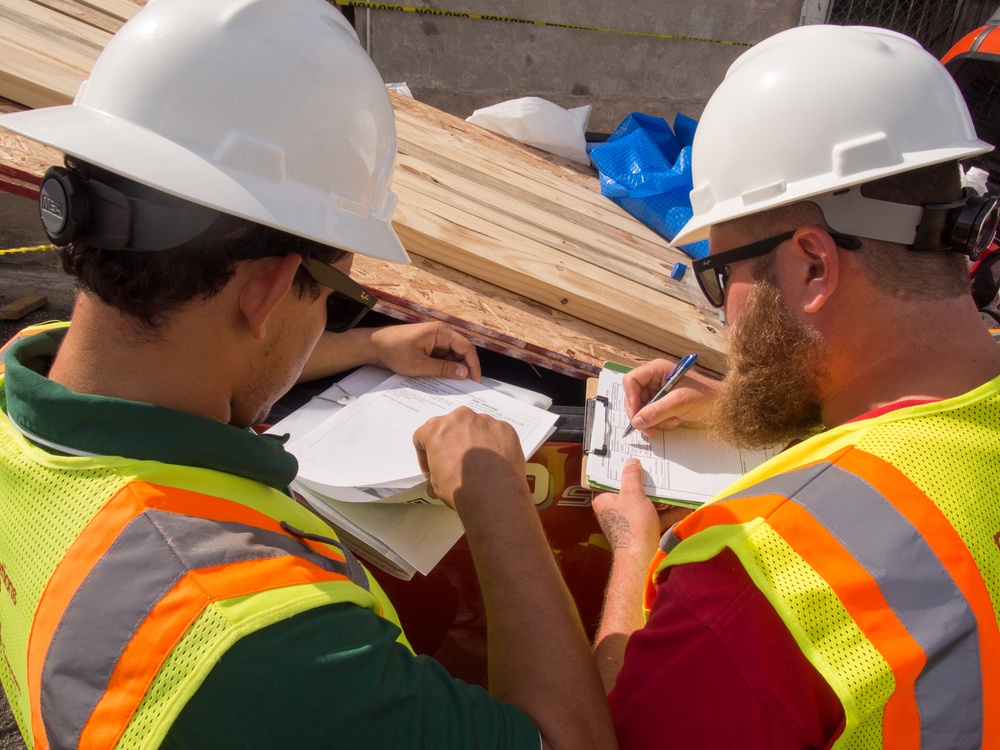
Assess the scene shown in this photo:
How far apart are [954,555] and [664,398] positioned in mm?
951

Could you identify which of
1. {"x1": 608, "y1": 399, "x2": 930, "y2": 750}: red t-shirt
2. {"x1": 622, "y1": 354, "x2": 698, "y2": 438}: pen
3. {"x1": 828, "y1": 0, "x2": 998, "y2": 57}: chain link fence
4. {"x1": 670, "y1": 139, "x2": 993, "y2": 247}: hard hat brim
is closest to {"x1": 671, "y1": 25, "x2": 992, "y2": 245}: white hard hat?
{"x1": 670, "y1": 139, "x2": 993, "y2": 247}: hard hat brim

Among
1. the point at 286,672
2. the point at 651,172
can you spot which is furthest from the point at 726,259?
the point at 651,172

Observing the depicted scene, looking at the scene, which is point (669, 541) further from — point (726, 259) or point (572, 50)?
point (572, 50)

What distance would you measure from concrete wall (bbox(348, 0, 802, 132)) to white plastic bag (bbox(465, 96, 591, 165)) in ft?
10.4

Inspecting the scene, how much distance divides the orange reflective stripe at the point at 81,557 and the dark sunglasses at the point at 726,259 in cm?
126

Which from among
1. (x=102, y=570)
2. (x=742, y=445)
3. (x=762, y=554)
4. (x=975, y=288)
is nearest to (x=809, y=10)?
(x=975, y=288)

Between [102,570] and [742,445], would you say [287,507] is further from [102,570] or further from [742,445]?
[742,445]

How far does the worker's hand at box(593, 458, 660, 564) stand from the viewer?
67.1 inches

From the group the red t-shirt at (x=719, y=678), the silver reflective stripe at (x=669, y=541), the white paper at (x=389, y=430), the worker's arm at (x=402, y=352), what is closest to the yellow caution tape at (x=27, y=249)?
the worker's arm at (x=402, y=352)

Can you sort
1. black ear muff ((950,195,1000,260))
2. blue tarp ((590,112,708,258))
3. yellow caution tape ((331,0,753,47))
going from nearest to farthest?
1. black ear muff ((950,195,1000,260))
2. blue tarp ((590,112,708,258))
3. yellow caution tape ((331,0,753,47))

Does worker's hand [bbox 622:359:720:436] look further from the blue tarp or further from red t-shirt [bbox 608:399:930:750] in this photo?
the blue tarp

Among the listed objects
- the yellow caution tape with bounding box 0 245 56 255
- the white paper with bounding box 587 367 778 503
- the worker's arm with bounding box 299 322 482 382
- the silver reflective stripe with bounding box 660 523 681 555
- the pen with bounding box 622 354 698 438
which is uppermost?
the silver reflective stripe with bounding box 660 523 681 555

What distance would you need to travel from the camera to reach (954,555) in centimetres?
108

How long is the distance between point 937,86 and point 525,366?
1.55 m
